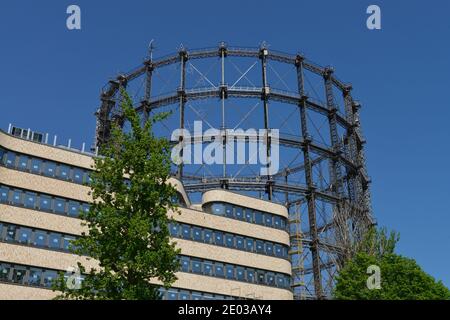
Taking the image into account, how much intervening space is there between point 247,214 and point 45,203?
2178 cm

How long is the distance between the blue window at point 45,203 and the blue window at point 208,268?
1605cm

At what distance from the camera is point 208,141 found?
7031 cm

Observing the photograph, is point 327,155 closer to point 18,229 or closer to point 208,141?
point 208,141

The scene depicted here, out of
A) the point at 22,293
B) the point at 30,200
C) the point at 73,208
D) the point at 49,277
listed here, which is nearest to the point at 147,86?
the point at 73,208

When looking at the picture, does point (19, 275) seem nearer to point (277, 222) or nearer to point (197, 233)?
point (197, 233)

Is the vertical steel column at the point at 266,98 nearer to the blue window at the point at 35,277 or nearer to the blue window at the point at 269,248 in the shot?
the blue window at the point at 269,248

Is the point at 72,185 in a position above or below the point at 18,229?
above

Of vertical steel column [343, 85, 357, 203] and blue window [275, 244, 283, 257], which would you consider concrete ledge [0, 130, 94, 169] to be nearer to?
blue window [275, 244, 283, 257]

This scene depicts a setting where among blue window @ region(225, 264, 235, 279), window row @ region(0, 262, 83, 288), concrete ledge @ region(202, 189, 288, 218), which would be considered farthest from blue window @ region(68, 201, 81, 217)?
blue window @ region(225, 264, 235, 279)

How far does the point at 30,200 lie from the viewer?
4538 cm

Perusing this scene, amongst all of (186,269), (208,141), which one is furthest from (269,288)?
(208,141)

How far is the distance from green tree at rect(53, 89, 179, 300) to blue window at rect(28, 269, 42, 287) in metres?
19.9
